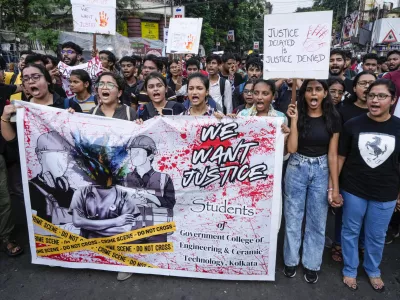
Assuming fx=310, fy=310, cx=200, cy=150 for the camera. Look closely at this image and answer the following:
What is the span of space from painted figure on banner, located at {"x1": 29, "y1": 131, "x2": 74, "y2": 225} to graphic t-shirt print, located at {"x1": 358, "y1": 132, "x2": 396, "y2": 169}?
2.55 metres

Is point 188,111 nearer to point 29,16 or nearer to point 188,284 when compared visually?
point 188,284

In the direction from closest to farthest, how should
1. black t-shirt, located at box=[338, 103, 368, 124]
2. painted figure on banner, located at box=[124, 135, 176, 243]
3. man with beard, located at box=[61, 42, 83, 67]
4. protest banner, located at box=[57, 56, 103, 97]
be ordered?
painted figure on banner, located at box=[124, 135, 176, 243], black t-shirt, located at box=[338, 103, 368, 124], protest banner, located at box=[57, 56, 103, 97], man with beard, located at box=[61, 42, 83, 67]

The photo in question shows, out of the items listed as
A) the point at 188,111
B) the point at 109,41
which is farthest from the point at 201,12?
the point at 188,111

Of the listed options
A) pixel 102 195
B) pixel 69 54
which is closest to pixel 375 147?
pixel 102 195

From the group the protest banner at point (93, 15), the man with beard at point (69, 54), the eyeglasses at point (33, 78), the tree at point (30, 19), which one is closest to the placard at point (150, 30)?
the tree at point (30, 19)

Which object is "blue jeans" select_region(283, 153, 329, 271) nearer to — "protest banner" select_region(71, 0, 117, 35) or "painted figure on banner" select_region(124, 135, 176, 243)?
"painted figure on banner" select_region(124, 135, 176, 243)

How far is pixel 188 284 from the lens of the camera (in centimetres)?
281

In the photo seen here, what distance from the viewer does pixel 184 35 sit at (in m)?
5.91

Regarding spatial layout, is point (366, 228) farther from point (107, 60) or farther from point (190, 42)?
point (107, 60)

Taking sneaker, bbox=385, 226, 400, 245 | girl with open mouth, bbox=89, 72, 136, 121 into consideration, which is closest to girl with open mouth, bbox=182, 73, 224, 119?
girl with open mouth, bbox=89, 72, 136, 121

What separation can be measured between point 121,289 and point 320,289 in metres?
1.77

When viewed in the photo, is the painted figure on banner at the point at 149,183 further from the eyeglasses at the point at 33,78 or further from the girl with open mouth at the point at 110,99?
the eyeglasses at the point at 33,78

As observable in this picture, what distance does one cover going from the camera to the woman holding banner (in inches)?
103

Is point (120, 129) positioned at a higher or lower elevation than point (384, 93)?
lower
